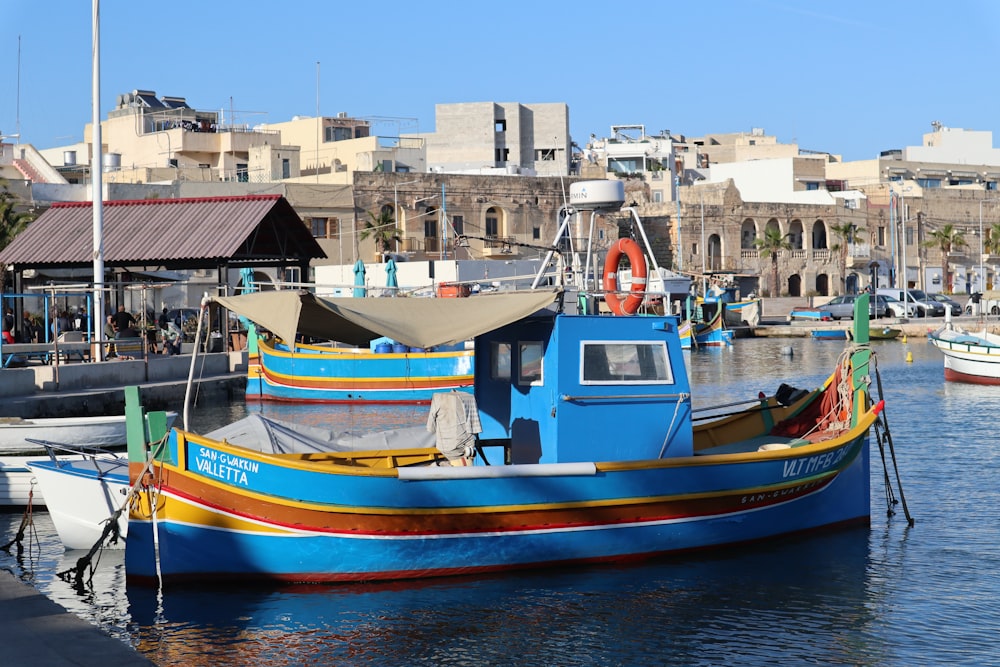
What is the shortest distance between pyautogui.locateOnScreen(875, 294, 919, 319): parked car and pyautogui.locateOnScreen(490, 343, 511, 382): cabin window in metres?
51.3

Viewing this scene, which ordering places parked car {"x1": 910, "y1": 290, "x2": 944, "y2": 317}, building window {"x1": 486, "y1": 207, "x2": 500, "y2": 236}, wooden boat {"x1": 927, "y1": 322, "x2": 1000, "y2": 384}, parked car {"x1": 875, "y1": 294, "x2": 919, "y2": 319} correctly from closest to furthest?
wooden boat {"x1": 927, "y1": 322, "x2": 1000, "y2": 384} → parked car {"x1": 875, "y1": 294, "x2": 919, "y2": 319} → building window {"x1": 486, "y1": 207, "x2": 500, "y2": 236} → parked car {"x1": 910, "y1": 290, "x2": 944, "y2": 317}

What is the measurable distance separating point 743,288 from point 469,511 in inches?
2400

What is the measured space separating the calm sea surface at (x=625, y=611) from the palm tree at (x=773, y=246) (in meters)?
56.2

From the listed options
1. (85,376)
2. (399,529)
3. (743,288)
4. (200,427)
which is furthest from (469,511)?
(743,288)

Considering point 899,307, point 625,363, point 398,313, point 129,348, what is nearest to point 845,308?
point 899,307

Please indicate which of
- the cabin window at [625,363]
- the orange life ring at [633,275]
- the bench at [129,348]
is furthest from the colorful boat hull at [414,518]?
the bench at [129,348]

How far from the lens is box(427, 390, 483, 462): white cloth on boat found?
12.0m

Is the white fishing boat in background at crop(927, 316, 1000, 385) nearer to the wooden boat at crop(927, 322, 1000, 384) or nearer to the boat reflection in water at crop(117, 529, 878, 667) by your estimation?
the wooden boat at crop(927, 322, 1000, 384)

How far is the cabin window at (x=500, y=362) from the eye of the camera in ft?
42.6

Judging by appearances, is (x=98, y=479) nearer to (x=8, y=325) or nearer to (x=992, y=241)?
(x=8, y=325)

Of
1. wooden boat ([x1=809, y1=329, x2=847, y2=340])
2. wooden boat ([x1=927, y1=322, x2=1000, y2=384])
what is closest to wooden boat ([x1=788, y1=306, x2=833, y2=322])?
wooden boat ([x1=809, y1=329, x2=847, y2=340])

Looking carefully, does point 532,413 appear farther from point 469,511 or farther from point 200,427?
point 200,427

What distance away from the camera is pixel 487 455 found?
13.4 metres

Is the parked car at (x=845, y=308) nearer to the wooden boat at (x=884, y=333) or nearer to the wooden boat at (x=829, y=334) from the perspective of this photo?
the wooden boat at (x=829, y=334)
